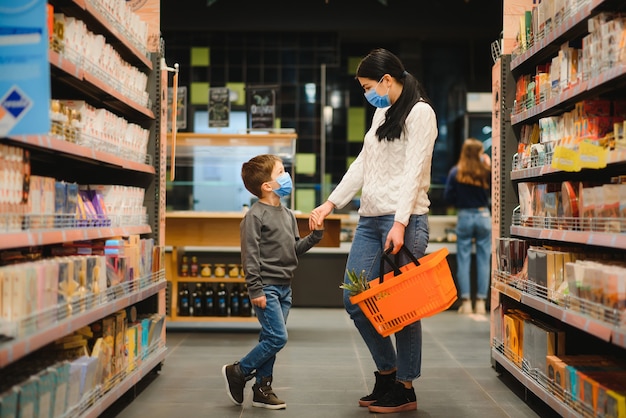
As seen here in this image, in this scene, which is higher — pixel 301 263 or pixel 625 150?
pixel 625 150

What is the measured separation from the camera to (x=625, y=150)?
2766mm

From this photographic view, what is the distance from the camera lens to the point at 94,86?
3.63 m

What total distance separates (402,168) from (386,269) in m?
0.52

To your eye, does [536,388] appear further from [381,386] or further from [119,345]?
[119,345]

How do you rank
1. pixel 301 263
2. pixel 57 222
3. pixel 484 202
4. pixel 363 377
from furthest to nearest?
pixel 301 263 < pixel 484 202 < pixel 363 377 < pixel 57 222

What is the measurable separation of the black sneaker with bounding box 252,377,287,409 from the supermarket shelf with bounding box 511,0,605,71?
233 cm

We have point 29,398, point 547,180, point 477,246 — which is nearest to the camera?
point 29,398

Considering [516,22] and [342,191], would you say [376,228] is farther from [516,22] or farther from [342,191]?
[516,22]

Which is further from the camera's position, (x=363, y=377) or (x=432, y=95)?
(x=432, y=95)

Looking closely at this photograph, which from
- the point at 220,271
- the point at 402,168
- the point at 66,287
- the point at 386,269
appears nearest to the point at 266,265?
the point at 386,269

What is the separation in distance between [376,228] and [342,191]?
0.36 metres

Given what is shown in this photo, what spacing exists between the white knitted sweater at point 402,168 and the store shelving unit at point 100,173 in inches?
52.7

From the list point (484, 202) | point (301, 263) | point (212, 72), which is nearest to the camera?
point (484, 202)

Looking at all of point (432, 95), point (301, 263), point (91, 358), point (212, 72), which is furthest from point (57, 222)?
point (432, 95)
